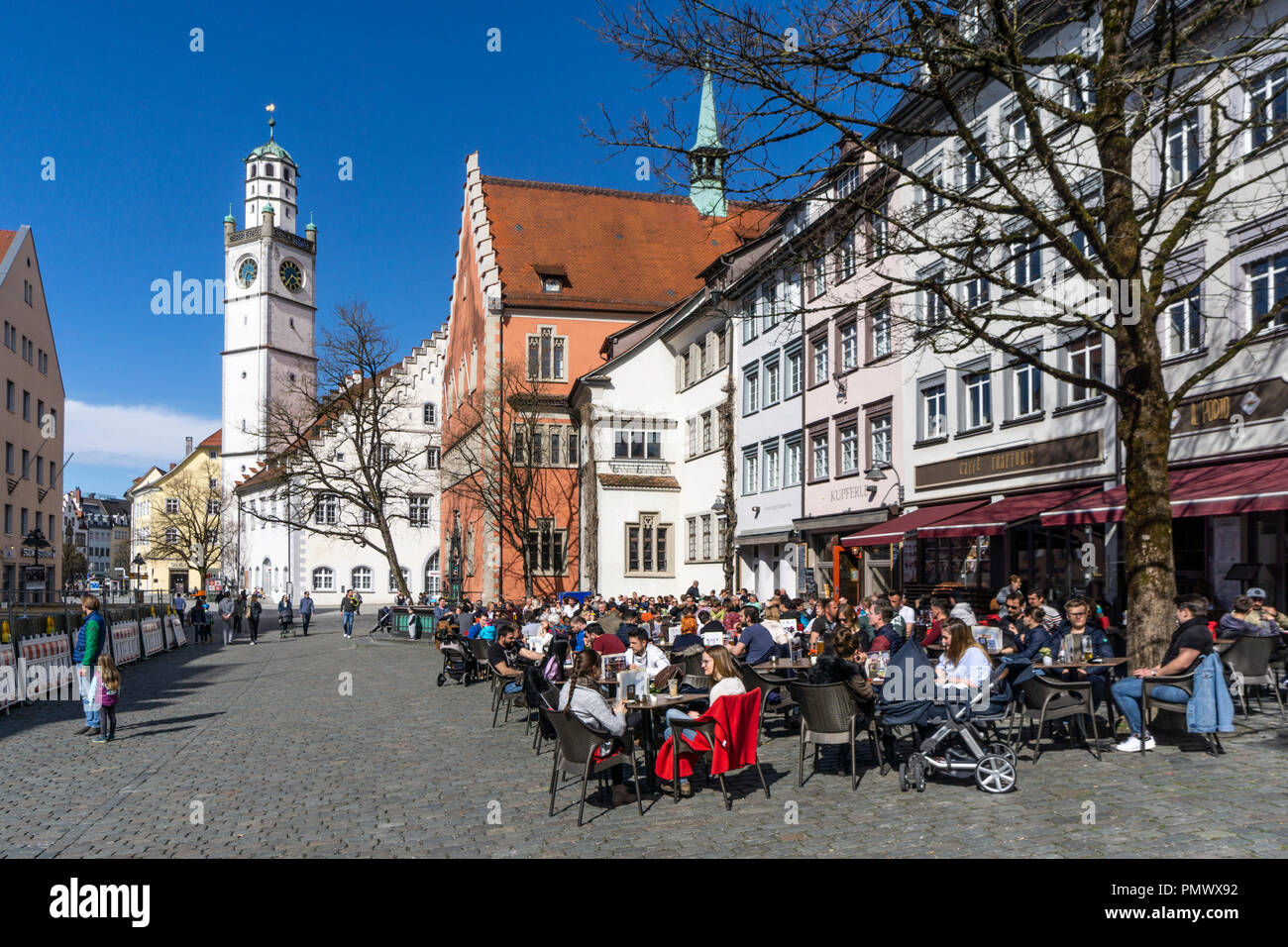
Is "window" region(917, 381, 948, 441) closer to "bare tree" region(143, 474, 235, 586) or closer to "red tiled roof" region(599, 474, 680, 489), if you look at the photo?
"red tiled roof" region(599, 474, 680, 489)

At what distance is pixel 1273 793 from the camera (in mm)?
8727

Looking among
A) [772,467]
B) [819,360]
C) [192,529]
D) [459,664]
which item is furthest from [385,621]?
[192,529]

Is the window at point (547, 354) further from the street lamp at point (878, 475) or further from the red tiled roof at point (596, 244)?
the street lamp at point (878, 475)

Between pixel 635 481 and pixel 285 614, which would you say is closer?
pixel 635 481

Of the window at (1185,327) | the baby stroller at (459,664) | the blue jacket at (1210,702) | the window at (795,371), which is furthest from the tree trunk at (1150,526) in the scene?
the window at (795,371)

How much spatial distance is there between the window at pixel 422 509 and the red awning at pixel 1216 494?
194ft

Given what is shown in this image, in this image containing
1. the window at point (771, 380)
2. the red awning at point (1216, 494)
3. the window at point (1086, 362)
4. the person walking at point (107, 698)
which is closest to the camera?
the person walking at point (107, 698)

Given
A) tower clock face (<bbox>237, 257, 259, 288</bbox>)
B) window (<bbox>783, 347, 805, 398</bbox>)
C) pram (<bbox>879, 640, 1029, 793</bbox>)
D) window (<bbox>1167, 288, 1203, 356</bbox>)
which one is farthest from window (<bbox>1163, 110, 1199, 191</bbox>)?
tower clock face (<bbox>237, 257, 259, 288</bbox>)

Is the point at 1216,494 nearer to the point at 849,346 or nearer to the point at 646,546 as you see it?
the point at 849,346

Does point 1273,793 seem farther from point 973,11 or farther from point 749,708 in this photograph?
point 973,11

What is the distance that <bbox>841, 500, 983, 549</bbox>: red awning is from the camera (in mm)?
23438

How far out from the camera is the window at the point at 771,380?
35094 mm

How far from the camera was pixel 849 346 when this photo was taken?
30.2 metres

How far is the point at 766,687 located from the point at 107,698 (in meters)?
8.27
